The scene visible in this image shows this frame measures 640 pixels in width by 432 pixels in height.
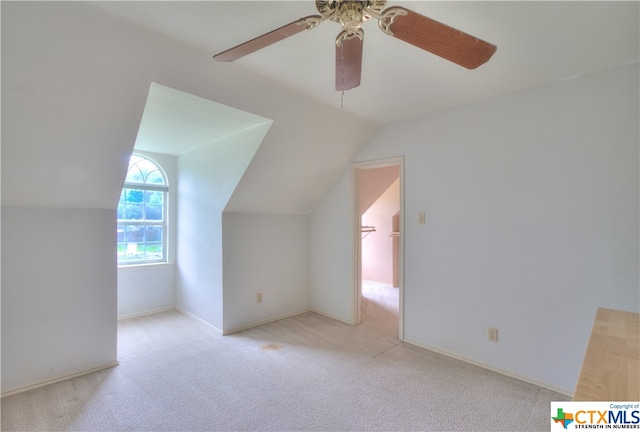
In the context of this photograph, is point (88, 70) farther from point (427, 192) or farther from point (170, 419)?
point (427, 192)

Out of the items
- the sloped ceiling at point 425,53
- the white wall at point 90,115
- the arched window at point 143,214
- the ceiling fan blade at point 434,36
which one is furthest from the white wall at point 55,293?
the ceiling fan blade at point 434,36

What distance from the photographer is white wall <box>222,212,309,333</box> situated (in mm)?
3351

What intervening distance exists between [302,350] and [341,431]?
3.69 feet

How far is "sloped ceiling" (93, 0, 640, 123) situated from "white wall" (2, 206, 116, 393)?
5.71 feet

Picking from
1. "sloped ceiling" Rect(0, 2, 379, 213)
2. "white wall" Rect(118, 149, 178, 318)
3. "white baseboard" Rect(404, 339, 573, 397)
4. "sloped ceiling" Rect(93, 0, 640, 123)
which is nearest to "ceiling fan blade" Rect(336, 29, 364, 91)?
"sloped ceiling" Rect(93, 0, 640, 123)

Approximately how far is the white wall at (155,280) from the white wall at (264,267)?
1.31 meters

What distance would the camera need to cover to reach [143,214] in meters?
4.04

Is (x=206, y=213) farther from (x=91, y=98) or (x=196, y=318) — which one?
(x=91, y=98)

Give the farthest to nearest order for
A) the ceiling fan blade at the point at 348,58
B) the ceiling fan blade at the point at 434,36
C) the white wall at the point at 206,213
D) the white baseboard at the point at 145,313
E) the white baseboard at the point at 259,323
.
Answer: the white baseboard at the point at 145,313, the white baseboard at the point at 259,323, the white wall at the point at 206,213, the ceiling fan blade at the point at 348,58, the ceiling fan blade at the point at 434,36

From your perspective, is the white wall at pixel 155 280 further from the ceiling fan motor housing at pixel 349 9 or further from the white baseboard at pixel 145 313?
the ceiling fan motor housing at pixel 349 9

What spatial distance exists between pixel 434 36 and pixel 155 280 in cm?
413

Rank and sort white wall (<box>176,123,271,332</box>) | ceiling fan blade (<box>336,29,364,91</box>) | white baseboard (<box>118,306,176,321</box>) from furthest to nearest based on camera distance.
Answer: white baseboard (<box>118,306,176,321</box>) → white wall (<box>176,123,271,332</box>) → ceiling fan blade (<box>336,29,364,91</box>)

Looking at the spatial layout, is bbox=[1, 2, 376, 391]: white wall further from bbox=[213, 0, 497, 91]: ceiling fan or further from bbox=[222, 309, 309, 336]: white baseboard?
bbox=[222, 309, 309, 336]: white baseboard

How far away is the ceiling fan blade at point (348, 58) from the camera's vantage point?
1284mm
